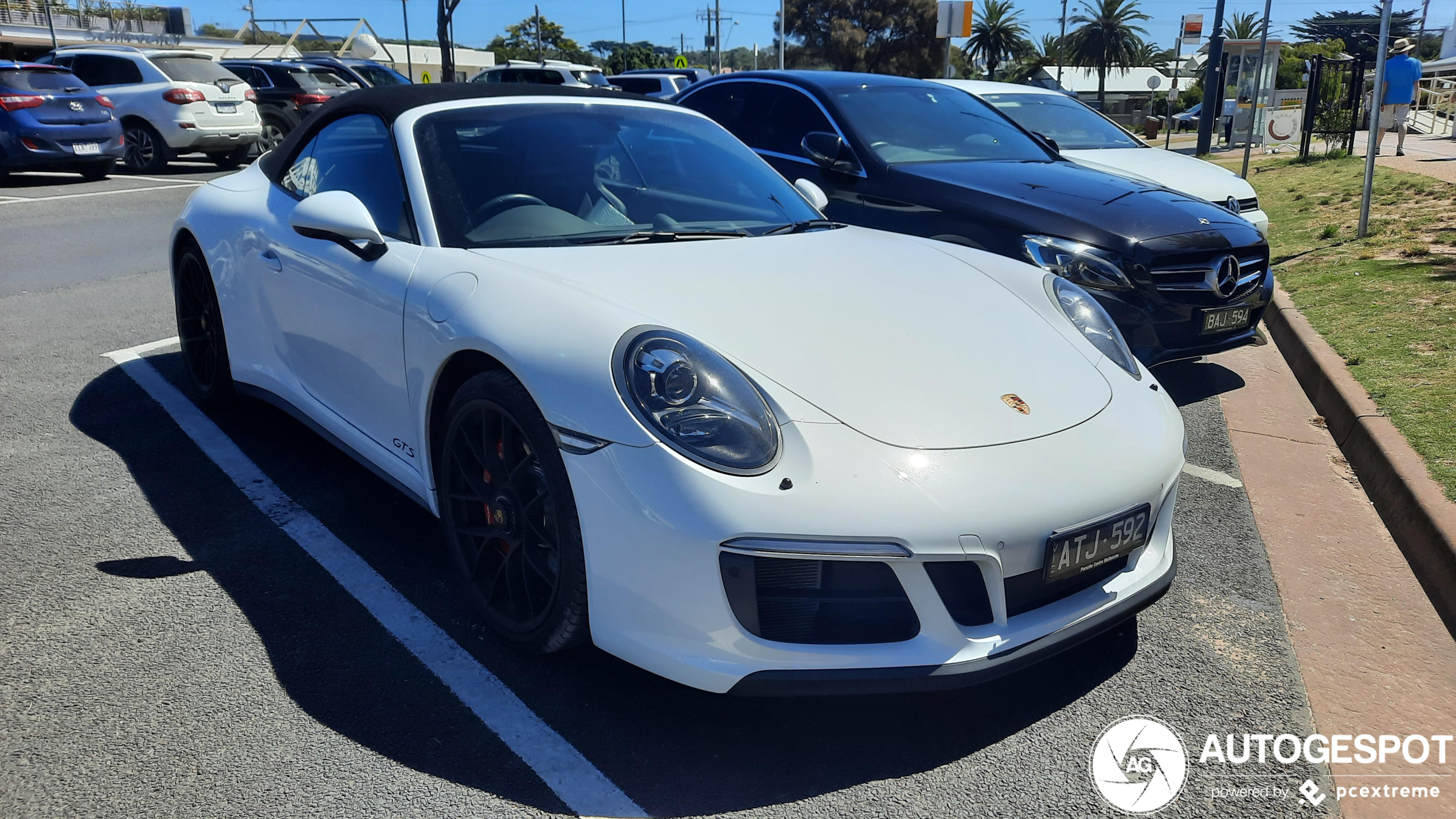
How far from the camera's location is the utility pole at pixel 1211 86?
23.5 metres

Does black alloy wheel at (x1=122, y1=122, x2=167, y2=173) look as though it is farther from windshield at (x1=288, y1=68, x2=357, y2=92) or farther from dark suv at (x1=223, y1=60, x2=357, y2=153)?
windshield at (x1=288, y1=68, x2=357, y2=92)

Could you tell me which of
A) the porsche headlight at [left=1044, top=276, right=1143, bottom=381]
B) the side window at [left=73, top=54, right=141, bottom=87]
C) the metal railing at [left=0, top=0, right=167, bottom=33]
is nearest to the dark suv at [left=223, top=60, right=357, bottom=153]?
the side window at [left=73, top=54, right=141, bottom=87]

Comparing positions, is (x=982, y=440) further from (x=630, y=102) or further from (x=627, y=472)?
(x=630, y=102)

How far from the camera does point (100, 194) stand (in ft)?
42.0

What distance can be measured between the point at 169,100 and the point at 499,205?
46.5 feet

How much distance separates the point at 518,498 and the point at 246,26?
214 feet

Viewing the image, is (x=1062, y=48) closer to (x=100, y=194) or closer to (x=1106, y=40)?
(x=1106, y=40)

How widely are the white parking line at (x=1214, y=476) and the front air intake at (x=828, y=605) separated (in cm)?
249

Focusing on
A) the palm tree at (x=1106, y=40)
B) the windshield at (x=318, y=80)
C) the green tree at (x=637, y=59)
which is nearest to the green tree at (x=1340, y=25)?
the palm tree at (x=1106, y=40)

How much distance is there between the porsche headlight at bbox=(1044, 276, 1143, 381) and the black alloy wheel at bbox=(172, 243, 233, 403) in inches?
124

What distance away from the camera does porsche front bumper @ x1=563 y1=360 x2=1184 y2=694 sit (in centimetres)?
218

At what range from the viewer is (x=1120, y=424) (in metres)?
2.65

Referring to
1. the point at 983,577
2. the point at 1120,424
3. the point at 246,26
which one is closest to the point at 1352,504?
the point at 1120,424

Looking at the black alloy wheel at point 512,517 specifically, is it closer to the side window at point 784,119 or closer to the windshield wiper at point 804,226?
the windshield wiper at point 804,226
